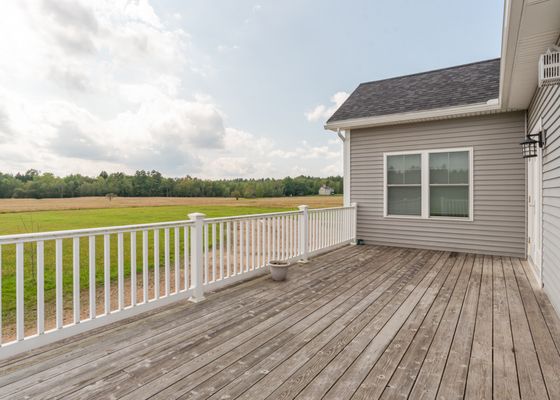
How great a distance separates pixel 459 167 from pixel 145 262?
5.88m

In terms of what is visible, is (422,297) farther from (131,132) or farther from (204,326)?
(131,132)

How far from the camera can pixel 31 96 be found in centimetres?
1451

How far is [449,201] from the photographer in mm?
6113

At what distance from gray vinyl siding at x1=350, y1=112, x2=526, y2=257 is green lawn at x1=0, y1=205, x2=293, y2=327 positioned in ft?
20.4

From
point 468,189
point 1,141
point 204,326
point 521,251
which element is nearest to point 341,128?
point 468,189

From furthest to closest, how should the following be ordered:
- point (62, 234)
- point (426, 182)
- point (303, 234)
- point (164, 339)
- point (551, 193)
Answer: point (426, 182), point (303, 234), point (551, 193), point (164, 339), point (62, 234)

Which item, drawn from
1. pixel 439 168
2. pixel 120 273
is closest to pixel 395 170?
pixel 439 168

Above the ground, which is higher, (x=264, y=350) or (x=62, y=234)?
(x=62, y=234)

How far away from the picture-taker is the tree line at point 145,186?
13945 millimetres

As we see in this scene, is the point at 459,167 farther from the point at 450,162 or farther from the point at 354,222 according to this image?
the point at 354,222

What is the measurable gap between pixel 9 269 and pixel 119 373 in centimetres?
1007

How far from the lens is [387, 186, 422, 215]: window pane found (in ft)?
21.1

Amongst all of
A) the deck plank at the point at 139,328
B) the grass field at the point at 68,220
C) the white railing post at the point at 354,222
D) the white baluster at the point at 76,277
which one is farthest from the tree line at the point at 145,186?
the white baluster at the point at 76,277

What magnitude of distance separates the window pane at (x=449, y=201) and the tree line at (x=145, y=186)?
19.2 ft
